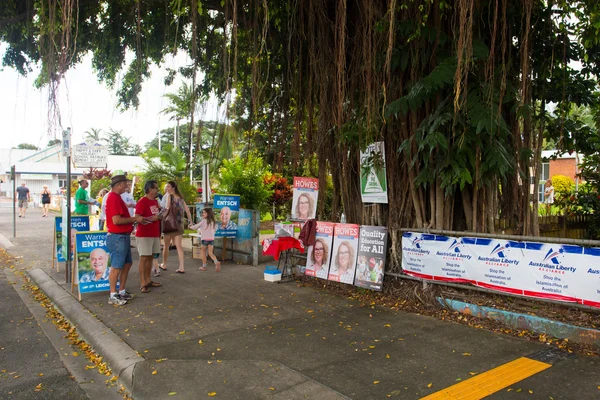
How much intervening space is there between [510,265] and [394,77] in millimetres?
3069

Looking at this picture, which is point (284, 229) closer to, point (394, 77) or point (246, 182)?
point (394, 77)

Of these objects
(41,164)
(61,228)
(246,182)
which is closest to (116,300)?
(61,228)

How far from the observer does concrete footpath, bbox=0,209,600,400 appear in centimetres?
401

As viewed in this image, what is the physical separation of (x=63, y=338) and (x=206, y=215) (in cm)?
388

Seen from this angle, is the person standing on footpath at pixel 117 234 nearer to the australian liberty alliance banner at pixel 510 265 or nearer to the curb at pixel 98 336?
the curb at pixel 98 336

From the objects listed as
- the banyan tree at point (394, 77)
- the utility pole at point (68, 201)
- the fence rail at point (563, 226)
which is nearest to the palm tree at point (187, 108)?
the banyan tree at point (394, 77)

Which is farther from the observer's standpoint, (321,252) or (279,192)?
(279,192)

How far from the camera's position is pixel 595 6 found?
5566 millimetres

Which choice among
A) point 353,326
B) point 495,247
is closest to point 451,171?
point 495,247

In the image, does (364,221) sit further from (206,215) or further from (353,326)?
(206,215)

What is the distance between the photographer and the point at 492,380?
4.11 m

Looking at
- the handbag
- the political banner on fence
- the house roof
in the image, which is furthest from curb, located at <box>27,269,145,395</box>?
the house roof

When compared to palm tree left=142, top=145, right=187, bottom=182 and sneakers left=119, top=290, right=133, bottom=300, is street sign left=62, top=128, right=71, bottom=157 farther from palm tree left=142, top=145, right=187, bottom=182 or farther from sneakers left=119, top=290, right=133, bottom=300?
palm tree left=142, top=145, right=187, bottom=182

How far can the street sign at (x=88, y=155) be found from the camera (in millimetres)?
9898
